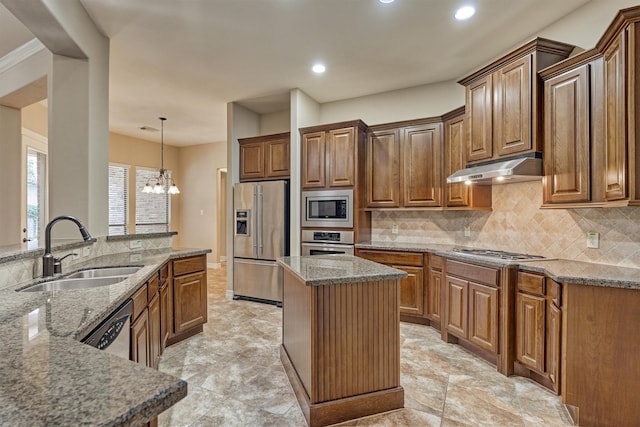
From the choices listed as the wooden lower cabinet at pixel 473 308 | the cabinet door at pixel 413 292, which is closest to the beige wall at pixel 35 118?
the cabinet door at pixel 413 292

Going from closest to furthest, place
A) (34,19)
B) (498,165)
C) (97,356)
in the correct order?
(97,356)
(34,19)
(498,165)

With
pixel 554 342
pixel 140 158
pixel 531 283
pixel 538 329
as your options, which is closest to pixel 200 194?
pixel 140 158

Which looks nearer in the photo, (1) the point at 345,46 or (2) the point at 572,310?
(2) the point at 572,310

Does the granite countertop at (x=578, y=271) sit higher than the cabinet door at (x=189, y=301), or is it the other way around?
the granite countertop at (x=578, y=271)

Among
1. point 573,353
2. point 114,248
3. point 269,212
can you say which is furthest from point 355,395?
point 269,212

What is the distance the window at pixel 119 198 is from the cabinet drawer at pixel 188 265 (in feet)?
14.6

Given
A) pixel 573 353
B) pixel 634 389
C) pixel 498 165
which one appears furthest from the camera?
pixel 498 165

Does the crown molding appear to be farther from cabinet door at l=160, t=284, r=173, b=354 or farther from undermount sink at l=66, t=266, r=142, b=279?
cabinet door at l=160, t=284, r=173, b=354

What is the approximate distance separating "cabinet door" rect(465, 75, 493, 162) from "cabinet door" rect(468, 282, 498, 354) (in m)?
1.18

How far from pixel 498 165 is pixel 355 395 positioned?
83.1 inches

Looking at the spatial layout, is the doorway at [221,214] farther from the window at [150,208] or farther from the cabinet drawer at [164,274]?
the cabinet drawer at [164,274]

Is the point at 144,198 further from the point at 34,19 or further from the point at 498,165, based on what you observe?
the point at 498,165

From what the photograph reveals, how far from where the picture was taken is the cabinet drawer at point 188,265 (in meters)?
3.04

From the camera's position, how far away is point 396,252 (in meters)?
3.71
